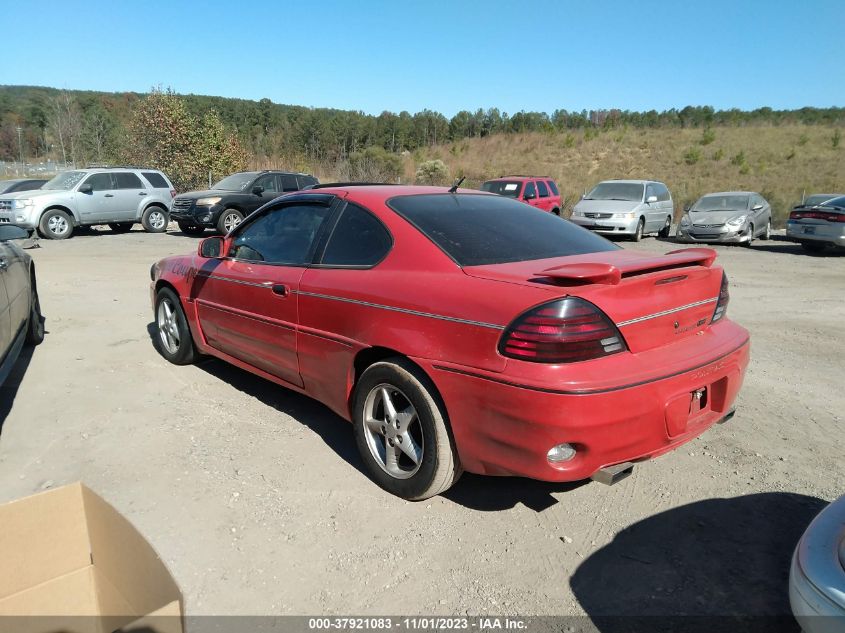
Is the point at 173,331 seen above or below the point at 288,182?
below

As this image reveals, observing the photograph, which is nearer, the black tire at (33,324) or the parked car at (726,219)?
the black tire at (33,324)

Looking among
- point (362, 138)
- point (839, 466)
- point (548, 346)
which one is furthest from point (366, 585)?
point (362, 138)

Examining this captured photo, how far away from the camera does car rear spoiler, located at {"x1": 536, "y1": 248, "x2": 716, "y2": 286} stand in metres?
2.67

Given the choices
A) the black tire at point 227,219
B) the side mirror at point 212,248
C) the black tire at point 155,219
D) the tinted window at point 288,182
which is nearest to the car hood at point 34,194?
the black tire at point 155,219

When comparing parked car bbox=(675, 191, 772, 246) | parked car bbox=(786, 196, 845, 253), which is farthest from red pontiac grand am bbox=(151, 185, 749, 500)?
parked car bbox=(675, 191, 772, 246)

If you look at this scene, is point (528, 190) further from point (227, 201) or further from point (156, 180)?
point (156, 180)

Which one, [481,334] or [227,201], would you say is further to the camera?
[227,201]

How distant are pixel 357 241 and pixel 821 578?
270cm

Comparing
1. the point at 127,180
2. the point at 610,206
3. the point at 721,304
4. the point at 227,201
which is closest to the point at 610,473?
the point at 721,304

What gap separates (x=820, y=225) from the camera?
15.0 m

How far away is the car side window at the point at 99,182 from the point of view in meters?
16.5

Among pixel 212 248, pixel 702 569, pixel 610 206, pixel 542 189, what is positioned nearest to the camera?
pixel 702 569

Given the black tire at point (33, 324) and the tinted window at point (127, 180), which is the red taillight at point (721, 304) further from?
the tinted window at point (127, 180)

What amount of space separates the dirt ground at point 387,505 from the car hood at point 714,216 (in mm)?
12637
